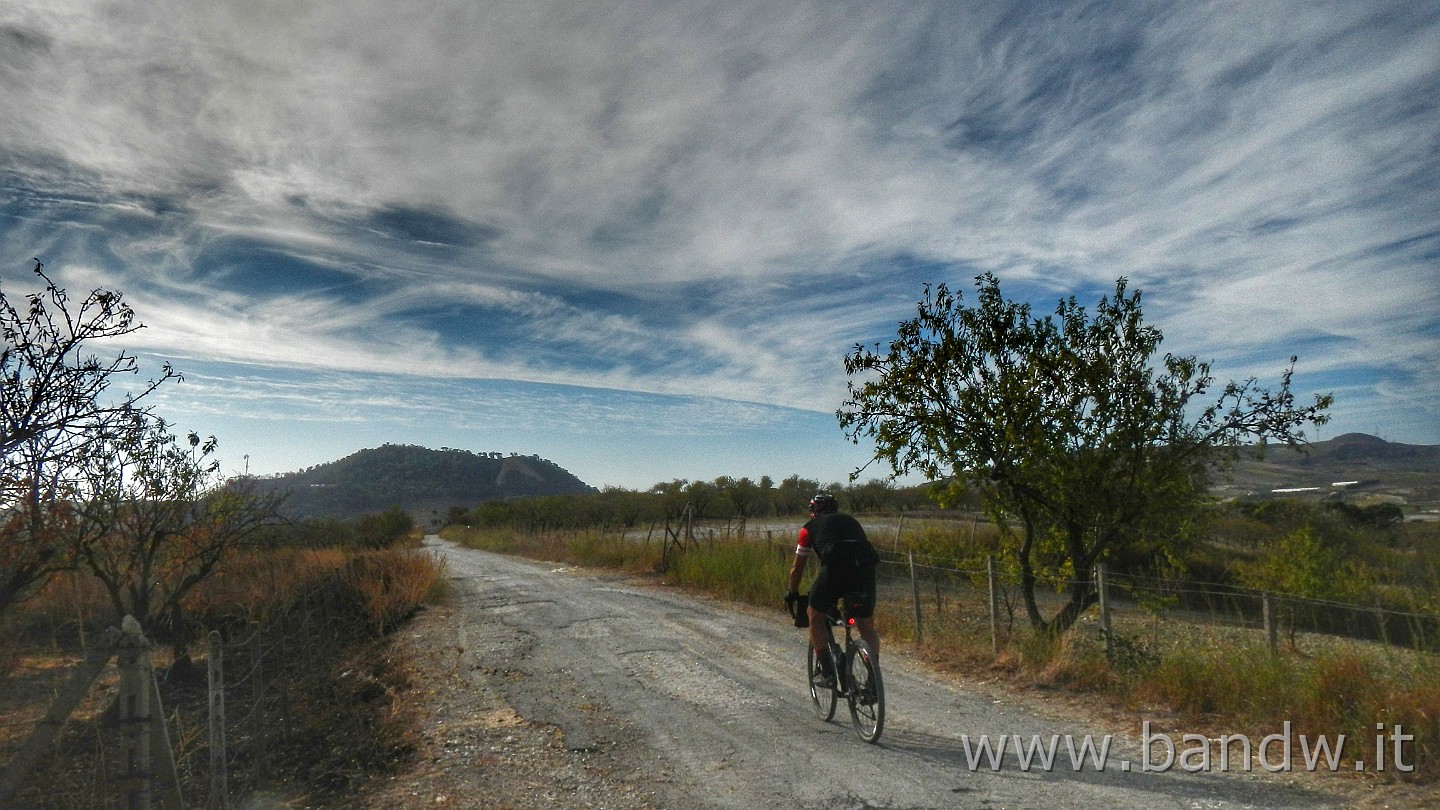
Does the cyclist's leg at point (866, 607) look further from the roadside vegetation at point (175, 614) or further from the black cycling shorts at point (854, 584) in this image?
the roadside vegetation at point (175, 614)

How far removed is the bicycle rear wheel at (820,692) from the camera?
7.04m

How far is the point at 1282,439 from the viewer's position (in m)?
9.34

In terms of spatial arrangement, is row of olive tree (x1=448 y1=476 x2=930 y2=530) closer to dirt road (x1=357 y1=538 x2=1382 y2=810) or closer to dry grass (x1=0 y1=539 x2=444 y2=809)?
dry grass (x1=0 y1=539 x2=444 y2=809)

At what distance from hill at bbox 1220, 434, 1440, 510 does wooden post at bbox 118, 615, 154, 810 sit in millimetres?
10198

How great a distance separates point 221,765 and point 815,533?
178 inches

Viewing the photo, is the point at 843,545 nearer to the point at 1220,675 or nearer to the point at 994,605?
the point at 1220,675

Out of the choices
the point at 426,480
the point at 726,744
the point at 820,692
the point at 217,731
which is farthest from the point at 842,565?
the point at 426,480

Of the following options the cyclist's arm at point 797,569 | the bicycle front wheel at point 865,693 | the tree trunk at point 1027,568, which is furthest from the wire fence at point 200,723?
the tree trunk at point 1027,568

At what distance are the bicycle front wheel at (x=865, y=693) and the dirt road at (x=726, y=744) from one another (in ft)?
0.46

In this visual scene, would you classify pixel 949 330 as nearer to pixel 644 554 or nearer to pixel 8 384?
pixel 8 384

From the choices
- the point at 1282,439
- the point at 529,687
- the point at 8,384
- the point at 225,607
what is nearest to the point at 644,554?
the point at 225,607

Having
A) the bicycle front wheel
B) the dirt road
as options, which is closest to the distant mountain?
the dirt road

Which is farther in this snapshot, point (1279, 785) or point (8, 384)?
point (8, 384)

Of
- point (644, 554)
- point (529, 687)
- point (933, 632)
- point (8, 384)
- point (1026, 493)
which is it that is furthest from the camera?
point (644, 554)
